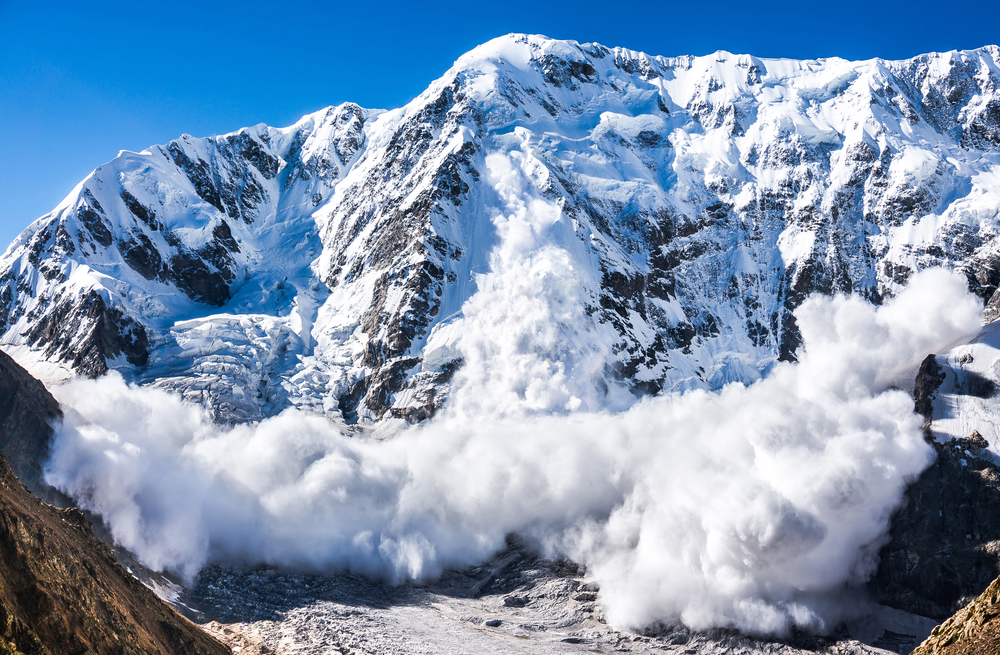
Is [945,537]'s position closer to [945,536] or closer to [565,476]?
[945,536]

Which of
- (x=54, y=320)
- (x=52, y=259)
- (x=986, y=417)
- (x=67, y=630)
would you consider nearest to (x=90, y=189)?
(x=52, y=259)

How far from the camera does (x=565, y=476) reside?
144125 millimetres

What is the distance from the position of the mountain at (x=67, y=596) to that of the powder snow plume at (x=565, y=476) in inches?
2644

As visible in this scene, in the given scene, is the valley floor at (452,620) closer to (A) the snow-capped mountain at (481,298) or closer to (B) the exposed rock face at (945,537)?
(B) the exposed rock face at (945,537)

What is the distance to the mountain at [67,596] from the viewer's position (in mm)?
29266

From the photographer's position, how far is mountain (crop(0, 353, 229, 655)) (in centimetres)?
2927

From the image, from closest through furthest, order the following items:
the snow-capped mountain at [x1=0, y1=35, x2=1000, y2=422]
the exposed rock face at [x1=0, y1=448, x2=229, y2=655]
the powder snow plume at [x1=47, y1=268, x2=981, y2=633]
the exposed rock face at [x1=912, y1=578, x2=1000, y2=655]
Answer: the exposed rock face at [x1=912, y1=578, x2=1000, y2=655], the exposed rock face at [x1=0, y1=448, x2=229, y2=655], the powder snow plume at [x1=47, y1=268, x2=981, y2=633], the snow-capped mountain at [x1=0, y1=35, x2=1000, y2=422]

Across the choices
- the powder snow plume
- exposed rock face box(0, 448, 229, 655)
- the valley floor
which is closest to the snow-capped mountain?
the powder snow plume

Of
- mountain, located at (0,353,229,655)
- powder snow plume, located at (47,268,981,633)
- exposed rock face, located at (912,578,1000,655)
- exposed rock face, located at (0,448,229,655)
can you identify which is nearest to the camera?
exposed rock face, located at (912,578,1000,655)

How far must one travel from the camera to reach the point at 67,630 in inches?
1218

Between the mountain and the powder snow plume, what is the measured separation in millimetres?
67168

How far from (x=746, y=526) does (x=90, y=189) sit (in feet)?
595

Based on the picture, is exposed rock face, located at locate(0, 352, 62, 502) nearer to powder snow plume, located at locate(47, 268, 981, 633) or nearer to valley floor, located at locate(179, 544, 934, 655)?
powder snow plume, located at locate(47, 268, 981, 633)

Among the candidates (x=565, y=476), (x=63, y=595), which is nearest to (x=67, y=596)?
(x=63, y=595)
